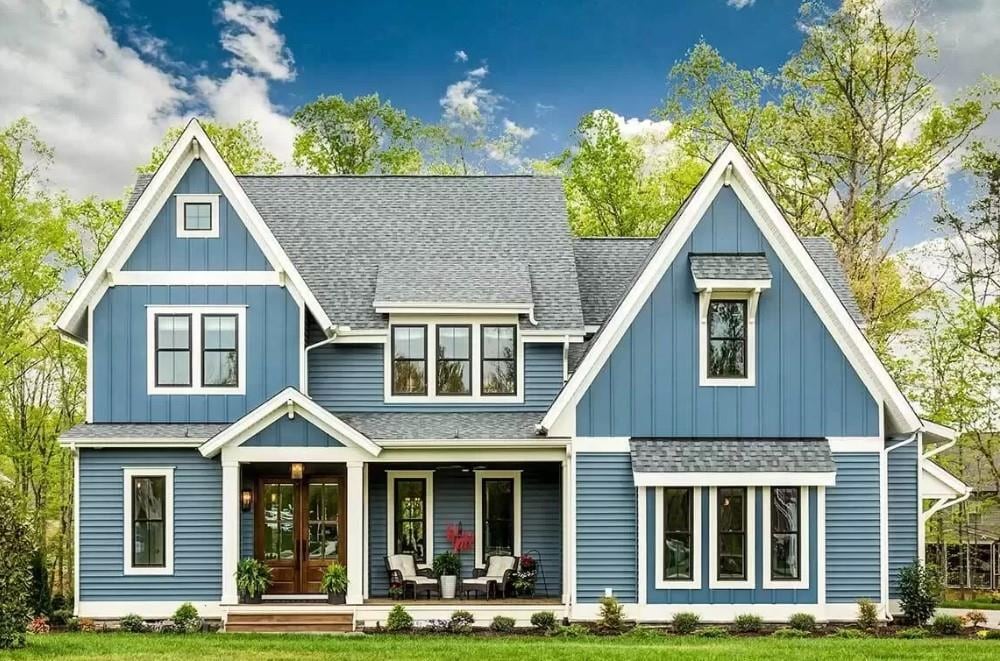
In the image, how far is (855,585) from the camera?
65.4 ft

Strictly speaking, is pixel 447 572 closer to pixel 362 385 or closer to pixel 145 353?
pixel 362 385

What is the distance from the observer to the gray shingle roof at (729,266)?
19.7 m

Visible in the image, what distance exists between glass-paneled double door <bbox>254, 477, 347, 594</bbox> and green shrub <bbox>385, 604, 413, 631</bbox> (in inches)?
88.9

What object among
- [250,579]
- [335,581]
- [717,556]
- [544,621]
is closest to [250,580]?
[250,579]

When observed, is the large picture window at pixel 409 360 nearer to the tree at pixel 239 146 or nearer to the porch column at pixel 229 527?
the porch column at pixel 229 527

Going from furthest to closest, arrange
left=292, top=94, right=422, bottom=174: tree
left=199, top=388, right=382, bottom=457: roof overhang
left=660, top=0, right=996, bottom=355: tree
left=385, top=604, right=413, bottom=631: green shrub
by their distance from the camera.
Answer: left=292, top=94, right=422, bottom=174: tree → left=660, top=0, right=996, bottom=355: tree → left=199, top=388, right=382, bottom=457: roof overhang → left=385, top=604, right=413, bottom=631: green shrub

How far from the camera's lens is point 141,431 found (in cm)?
2092

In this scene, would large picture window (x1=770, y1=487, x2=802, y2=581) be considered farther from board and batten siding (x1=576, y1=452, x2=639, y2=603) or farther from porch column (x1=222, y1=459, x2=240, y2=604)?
porch column (x1=222, y1=459, x2=240, y2=604)

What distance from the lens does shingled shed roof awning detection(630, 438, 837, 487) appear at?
19656 mm

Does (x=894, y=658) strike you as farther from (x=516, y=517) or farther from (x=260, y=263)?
(x=260, y=263)

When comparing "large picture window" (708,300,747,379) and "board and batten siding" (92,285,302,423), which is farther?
"board and batten siding" (92,285,302,423)

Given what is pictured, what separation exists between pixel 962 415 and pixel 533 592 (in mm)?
16835

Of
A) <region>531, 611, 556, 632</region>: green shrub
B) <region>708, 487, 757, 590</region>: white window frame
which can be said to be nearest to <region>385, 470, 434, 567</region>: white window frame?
<region>531, 611, 556, 632</region>: green shrub

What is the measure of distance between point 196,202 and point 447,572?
8.15 m
